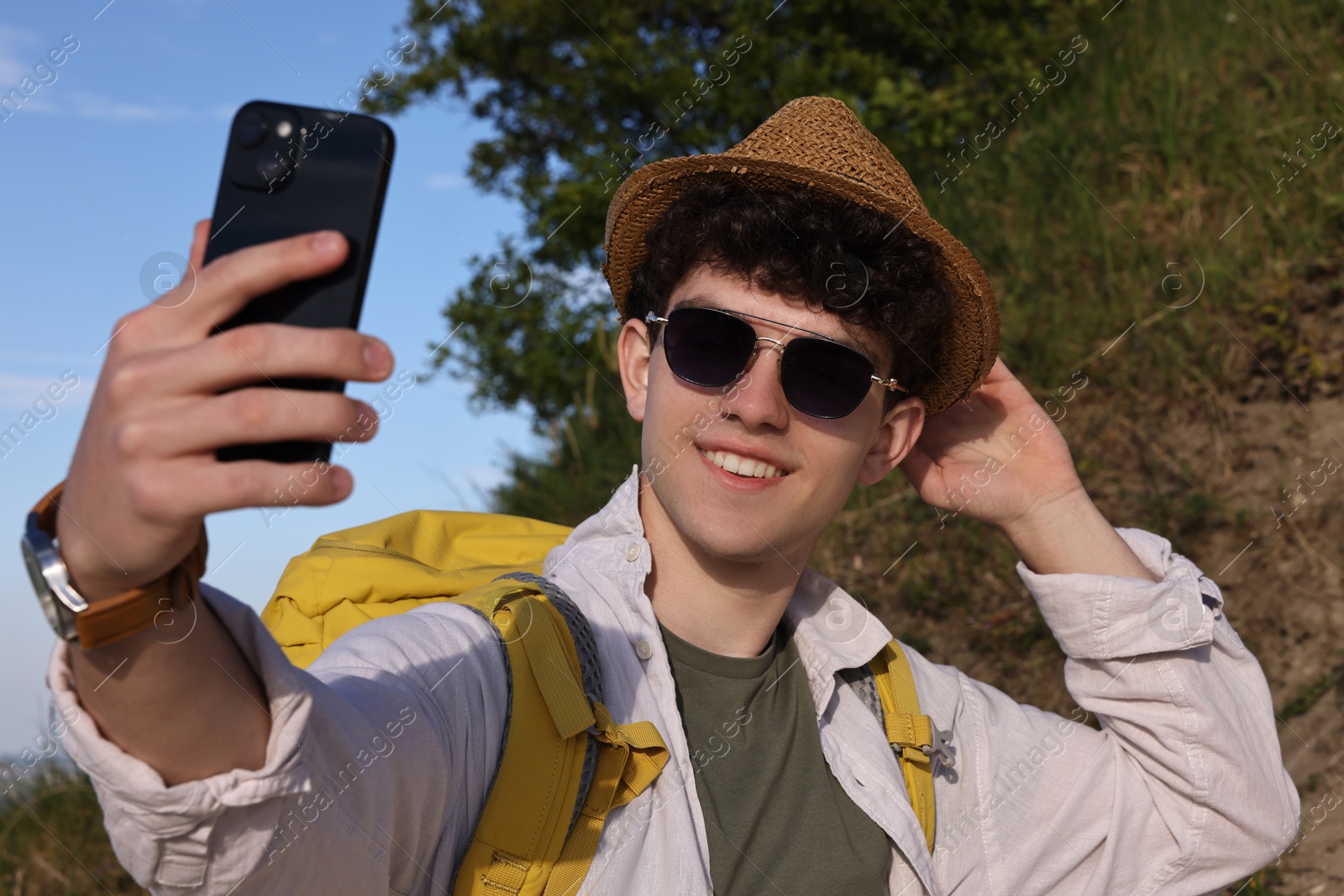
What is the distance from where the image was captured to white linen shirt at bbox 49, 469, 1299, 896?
134cm

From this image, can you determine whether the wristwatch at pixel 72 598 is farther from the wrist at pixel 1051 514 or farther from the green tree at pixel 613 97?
the green tree at pixel 613 97

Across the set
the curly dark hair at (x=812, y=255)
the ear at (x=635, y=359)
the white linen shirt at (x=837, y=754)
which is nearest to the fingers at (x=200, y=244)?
the white linen shirt at (x=837, y=754)

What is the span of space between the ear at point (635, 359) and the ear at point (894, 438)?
64cm

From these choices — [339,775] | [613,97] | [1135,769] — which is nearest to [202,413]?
[339,775]

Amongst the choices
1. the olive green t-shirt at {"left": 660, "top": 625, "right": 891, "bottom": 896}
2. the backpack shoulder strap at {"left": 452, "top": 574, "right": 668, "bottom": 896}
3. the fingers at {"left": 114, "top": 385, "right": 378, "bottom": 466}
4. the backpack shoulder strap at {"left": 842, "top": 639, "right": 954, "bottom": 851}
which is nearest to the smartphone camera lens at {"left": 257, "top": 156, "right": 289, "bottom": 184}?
the fingers at {"left": 114, "top": 385, "right": 378, "bottom": 466}

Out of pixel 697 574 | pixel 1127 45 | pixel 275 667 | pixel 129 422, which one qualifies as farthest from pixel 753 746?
pixel 1127 45

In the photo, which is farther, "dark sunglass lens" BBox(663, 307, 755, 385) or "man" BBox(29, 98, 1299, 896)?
A: "dark sunglass lens" BBox(663, 307, 755, 385)

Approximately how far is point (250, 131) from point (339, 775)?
0.80m

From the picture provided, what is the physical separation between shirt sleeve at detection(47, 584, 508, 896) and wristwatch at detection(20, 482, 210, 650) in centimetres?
8

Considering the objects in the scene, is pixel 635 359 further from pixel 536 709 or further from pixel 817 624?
pixel 536 709

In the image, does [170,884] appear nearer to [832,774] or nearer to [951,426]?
[832,774]

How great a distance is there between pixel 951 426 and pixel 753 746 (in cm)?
120

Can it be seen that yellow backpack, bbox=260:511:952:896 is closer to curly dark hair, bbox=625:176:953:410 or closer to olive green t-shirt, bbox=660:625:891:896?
olive green t-shirt, bbox=660:625:891:896

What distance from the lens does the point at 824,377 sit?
254 cm
